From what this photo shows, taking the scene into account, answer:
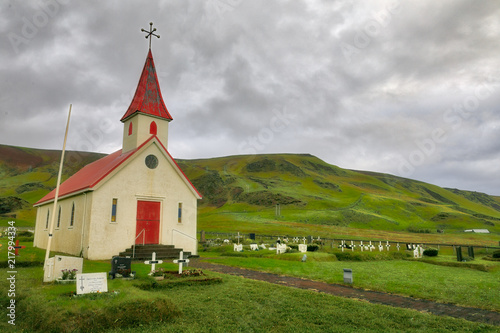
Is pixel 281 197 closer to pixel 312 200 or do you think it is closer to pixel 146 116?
pixel 312 200

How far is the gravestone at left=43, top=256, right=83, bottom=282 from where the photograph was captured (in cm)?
1140

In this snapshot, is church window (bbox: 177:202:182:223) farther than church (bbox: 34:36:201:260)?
Yes

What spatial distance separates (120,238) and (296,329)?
18.2 metres

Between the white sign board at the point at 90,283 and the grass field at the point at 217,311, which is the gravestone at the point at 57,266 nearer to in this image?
the grass field at the point at 217,311

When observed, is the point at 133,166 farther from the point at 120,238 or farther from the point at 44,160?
the point at 44,160

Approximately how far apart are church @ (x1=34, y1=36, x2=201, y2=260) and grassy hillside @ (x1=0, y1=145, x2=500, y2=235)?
40.5 m

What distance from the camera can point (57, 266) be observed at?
458 inches

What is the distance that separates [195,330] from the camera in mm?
7176

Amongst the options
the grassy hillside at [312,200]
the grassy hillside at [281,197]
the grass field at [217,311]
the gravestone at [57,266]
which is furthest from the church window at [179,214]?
the grassy hillside at [312,200]

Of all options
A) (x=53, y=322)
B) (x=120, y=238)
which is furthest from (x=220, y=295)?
(x=120, y=238)

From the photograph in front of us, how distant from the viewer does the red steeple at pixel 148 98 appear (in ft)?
88.8

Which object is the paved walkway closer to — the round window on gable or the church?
the church

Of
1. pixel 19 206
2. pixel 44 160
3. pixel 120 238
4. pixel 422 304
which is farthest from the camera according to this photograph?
pixel 44 160

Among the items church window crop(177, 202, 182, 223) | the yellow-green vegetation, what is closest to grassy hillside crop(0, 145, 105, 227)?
church window crop(177, 202, 182, 223)
